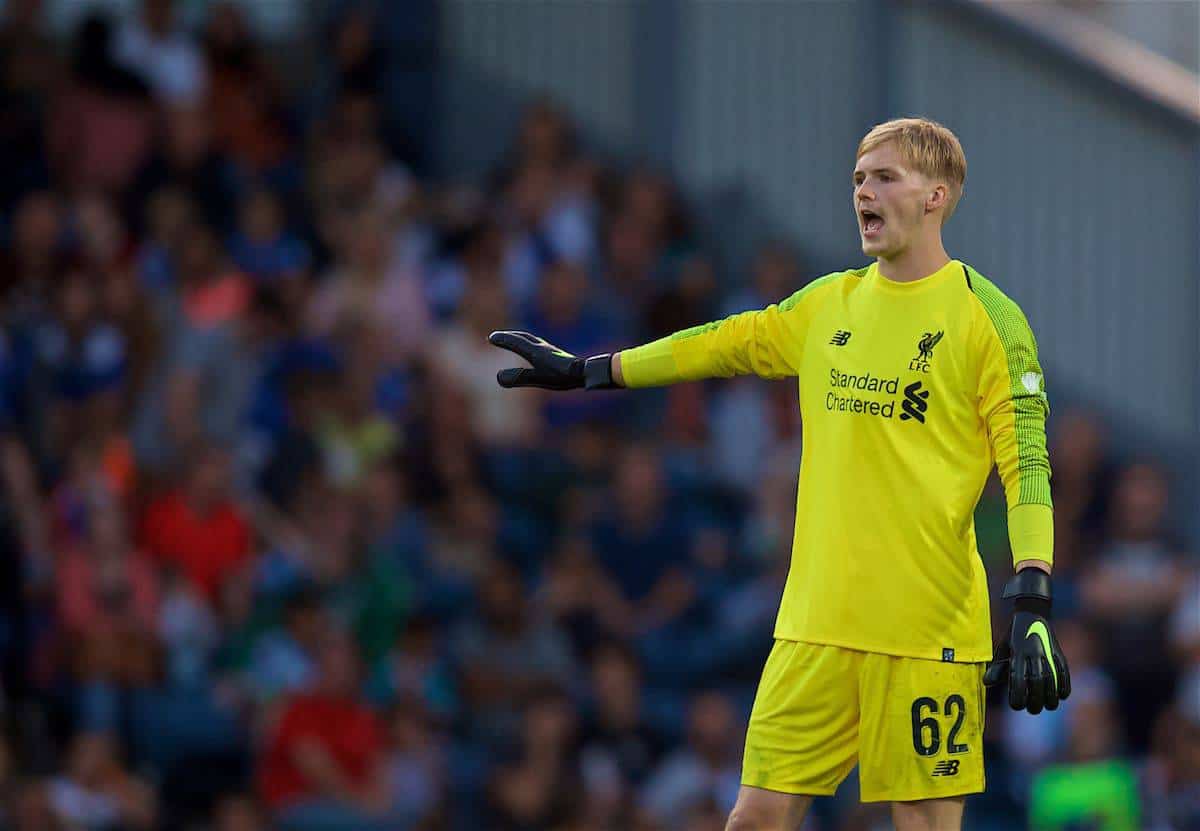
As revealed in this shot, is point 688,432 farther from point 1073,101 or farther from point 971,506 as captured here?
point 971,506

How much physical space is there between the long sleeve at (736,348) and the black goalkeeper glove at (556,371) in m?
0.06

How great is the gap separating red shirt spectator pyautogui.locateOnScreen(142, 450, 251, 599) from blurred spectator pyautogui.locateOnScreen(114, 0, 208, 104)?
268 centimetres

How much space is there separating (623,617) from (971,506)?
6.10 meters

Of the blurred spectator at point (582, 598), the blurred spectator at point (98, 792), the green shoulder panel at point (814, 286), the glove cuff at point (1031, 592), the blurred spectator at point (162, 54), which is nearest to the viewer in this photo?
the glove cuff at point (1031, 592)

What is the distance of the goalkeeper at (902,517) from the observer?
16.6 ft

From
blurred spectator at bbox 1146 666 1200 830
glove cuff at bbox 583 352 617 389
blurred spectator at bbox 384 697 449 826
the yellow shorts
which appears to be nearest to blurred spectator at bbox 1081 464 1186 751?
blurred spectator at bbox 1146 666 1200 830

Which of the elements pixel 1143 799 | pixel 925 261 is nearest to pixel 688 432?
pixel 1143 799

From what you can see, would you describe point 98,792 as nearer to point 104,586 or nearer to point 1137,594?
point 104,586

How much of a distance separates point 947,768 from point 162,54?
27.4ft

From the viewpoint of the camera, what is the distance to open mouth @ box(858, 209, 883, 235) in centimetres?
511

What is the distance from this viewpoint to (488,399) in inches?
459

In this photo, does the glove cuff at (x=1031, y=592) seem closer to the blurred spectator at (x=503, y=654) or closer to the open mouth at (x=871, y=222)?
the open mouth at (x=871, y=222)

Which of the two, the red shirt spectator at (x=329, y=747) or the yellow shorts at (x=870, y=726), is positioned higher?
the yellow shorts at (x=870, y=726)

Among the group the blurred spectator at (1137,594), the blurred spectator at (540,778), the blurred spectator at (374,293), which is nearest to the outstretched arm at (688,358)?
the blurred spectator at (540,778)
